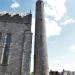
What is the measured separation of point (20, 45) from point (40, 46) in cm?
206

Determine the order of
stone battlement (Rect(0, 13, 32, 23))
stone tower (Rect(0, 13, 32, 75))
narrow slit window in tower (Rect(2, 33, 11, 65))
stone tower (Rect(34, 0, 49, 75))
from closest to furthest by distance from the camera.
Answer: stone tower (Rect(0, 13, 32, 75)) → stone tower (Rect(34, 0, 49, 75)) → narrow slit window in tower (Rect(2, 33, 11, 65)) → stone battlement (Rect(0, 13, 32, 23))

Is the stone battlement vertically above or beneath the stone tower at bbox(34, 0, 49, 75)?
above

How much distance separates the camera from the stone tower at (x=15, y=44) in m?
16.3

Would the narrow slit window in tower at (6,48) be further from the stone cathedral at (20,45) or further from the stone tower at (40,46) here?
the stone tower at (40,46)

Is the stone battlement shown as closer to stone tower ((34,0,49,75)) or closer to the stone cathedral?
the stone cathedral

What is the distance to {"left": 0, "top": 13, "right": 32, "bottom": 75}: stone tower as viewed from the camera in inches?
641

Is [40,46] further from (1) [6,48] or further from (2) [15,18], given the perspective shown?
(2) [15,18]

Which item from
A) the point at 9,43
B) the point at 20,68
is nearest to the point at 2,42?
the point at 9,43

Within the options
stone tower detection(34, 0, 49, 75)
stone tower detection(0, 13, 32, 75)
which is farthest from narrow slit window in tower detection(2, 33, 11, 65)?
stone tower detection(34, 0, 49, 75)

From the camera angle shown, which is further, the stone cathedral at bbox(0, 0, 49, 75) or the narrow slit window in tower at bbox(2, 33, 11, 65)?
the narrow slit window in tower at bbox(2, 33, 11, 65)

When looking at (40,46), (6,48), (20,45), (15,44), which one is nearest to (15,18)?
(15,44)

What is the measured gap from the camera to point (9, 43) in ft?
57.3

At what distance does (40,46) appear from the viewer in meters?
17.5

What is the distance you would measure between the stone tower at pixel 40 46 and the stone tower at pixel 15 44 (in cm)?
82
